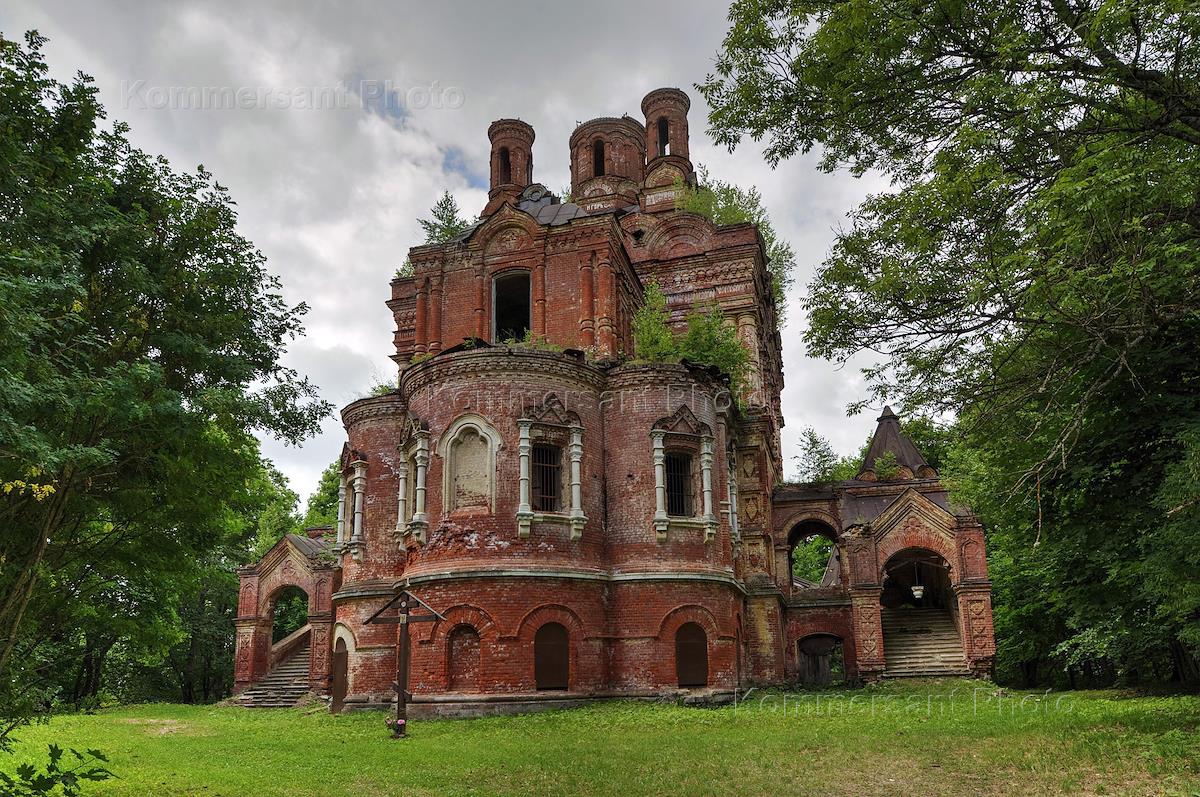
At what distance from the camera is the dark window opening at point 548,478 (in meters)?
19.0

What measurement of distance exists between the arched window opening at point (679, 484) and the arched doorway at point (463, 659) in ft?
17.0

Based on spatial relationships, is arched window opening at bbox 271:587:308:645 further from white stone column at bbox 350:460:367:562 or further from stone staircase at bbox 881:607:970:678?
stone staircase at bbox 881:607:970:678

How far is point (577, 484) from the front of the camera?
19000 mm

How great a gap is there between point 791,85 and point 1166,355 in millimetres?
5356

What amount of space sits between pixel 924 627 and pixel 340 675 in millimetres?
18302

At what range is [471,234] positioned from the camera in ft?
84.7

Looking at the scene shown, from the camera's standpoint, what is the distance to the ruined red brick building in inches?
714

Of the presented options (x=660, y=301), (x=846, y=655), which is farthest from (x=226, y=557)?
(x=846, y=655)

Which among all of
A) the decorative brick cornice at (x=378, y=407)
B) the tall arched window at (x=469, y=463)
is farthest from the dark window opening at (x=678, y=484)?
the decorative brick cornice at (x=378, y=407)

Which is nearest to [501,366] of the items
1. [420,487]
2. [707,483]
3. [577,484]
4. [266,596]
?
[577,484]

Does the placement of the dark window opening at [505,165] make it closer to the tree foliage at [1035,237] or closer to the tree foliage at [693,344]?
the tree foliage at [693,344]

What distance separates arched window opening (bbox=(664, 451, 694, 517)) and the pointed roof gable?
39.1 feet

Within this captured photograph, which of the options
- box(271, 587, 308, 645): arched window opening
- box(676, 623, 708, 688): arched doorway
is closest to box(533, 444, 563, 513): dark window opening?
box(676, 623, 708, 688): arched doorway

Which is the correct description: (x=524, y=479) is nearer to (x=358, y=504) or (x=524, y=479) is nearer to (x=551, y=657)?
(x=551, y=657)
